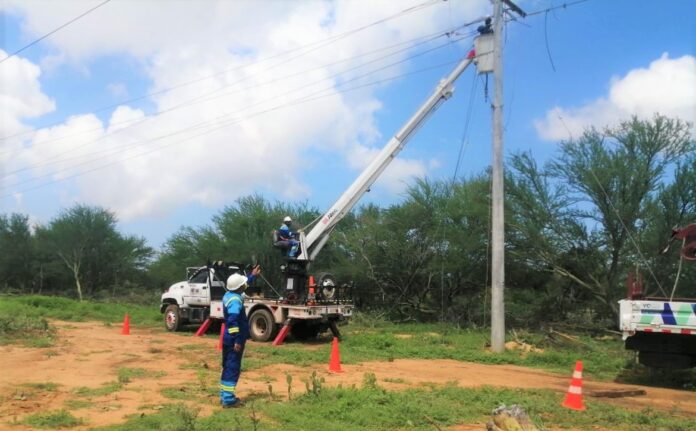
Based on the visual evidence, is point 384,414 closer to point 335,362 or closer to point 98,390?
point 335,362

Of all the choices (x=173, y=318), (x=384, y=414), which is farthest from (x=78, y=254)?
(x=384, y=414)

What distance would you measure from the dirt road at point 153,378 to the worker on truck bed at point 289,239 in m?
3.56

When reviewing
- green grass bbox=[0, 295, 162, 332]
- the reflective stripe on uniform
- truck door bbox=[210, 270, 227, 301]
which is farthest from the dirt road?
green grass bbox=[0, 295, 162, 332]

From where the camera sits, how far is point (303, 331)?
18500 millimetres

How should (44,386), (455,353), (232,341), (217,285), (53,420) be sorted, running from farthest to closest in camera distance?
(217,285), (455,353), (44,386), (232,341), (53,420)

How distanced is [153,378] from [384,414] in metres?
5.00

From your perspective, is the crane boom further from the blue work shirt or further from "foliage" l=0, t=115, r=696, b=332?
the blue work shirt

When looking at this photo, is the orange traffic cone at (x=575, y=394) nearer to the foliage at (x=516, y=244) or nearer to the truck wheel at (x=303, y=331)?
the foliage at (x=516, y=244)

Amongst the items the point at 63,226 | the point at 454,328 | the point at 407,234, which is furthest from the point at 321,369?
the point at 63,226

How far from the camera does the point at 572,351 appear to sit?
640 inches

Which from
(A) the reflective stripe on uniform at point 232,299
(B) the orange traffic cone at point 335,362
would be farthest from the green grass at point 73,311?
(A) the reflective stripe on uniform at point 232,299

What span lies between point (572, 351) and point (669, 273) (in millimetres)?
4113

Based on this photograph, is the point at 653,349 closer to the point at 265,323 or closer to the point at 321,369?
the point at 321,369

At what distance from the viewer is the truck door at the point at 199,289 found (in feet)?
65.7
